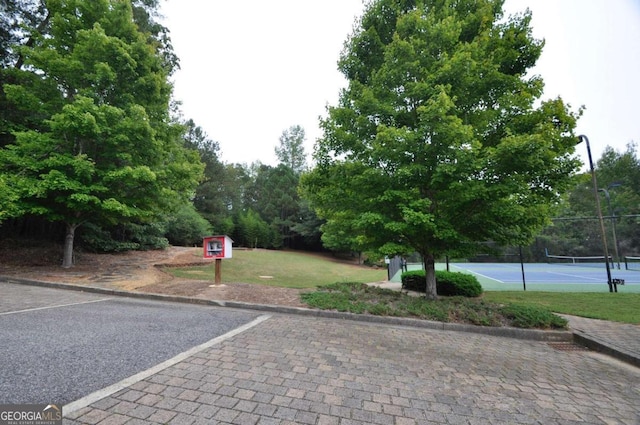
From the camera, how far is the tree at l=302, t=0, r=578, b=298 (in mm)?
5297

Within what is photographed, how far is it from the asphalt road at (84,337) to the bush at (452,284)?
6202mm

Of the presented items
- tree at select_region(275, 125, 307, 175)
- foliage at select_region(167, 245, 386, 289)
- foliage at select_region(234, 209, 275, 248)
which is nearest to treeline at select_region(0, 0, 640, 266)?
foliage at select_region(167, 245, 386, 289)

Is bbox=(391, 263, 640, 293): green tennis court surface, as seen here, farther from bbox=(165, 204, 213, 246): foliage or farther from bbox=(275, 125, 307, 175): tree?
bbox=(275, 125, 307, 175): tree

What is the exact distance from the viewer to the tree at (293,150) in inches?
1535

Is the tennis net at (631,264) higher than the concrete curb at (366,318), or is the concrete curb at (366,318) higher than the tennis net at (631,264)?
the concrete curb at (366,318)

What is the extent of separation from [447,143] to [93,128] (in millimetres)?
9994

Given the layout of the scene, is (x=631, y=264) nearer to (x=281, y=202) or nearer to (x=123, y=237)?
(x=281, y=202)

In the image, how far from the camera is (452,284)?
8648mm

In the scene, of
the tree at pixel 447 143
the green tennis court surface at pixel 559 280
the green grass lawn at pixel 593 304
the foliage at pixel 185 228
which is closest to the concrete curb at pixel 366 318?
the tree at pixel 447 143

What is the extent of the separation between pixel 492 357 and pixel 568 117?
528 cm

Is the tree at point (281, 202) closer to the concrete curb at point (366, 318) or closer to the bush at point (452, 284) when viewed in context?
the bush at point (452, 284)

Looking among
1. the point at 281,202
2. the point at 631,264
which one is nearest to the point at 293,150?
the point at 281,202

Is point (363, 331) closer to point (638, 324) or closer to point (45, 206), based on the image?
point (638, 324)

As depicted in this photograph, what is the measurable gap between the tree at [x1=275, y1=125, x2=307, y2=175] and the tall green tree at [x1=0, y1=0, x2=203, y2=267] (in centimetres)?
2841
